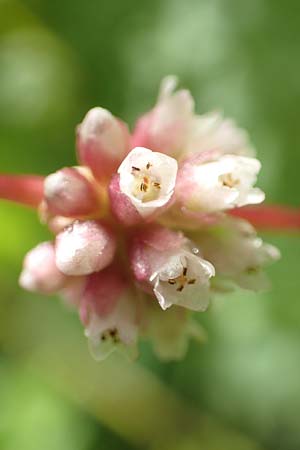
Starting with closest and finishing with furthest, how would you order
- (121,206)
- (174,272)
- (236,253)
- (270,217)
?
(174,272)
(121,206)
(236,253)
(270,217)

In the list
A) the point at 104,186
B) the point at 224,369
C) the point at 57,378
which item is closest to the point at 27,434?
the point at 57,378

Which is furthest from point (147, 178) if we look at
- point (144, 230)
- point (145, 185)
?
point (144, 230)

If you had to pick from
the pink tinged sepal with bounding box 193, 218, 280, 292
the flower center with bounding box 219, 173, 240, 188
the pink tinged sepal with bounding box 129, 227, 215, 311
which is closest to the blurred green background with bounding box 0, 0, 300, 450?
the pink tinged sepal with bounding box 193, 218, 280, 292

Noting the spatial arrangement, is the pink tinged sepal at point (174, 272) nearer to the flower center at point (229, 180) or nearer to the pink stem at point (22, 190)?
the flower center at point (229, 180)

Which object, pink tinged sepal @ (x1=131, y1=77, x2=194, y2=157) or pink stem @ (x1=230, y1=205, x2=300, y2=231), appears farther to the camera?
pink stem @ (x1=230, y1=205, x2=300, y2=231)

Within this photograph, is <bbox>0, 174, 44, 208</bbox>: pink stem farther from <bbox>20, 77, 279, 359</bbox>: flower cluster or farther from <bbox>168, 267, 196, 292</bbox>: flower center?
<bbox>168, 267, 196, 292</bbox>: flower center

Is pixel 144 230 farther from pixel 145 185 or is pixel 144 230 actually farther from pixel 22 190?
pixel 22 190
